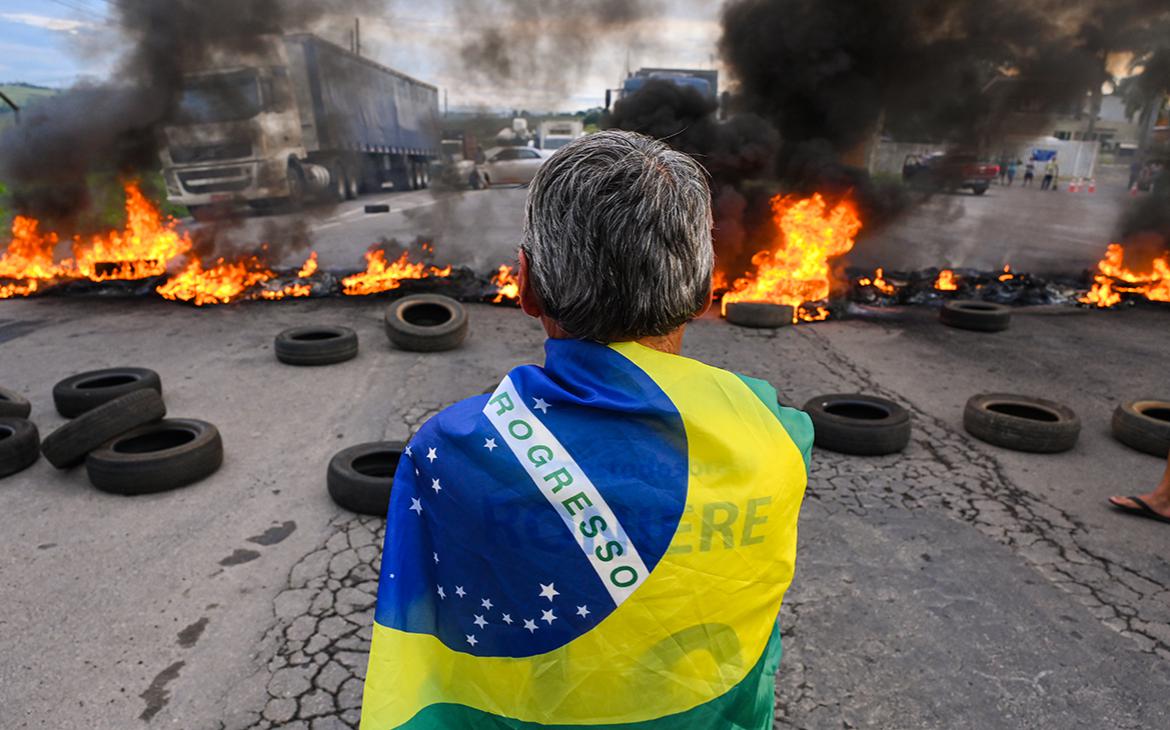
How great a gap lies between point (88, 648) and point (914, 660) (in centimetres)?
397

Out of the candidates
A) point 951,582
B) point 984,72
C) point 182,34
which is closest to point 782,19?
point 984,72

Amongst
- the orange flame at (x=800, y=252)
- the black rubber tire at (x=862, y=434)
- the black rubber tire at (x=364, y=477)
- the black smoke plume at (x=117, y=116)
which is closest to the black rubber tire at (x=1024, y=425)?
the black rubber tire at (x=862, y=434)

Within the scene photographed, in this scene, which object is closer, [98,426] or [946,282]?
[98,426]

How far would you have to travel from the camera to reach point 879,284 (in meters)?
11.8

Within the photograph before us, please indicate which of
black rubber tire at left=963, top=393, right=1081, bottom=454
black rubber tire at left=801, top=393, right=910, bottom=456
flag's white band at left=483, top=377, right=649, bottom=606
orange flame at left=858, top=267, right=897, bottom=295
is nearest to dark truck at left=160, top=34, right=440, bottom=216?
orange flame at left=858, top=267, right=897, bottom=295

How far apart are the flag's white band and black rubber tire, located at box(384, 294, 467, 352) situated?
6946 millimetres

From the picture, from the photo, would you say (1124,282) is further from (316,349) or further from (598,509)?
(598,509)

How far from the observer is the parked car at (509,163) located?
22.7m

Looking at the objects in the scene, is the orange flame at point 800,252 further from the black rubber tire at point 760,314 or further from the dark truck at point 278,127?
the dark truck at point 278,127

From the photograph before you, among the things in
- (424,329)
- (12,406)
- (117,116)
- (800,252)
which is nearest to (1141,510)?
(424,329)

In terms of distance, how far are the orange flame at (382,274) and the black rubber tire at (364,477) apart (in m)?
6.26

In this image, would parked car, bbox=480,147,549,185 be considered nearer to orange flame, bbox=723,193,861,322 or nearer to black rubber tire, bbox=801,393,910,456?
orange flame, bbox=723,193,861,322

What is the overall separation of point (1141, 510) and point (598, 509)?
524 centimetres

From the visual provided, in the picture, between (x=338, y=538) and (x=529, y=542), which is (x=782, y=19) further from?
(x=529, y=542)
